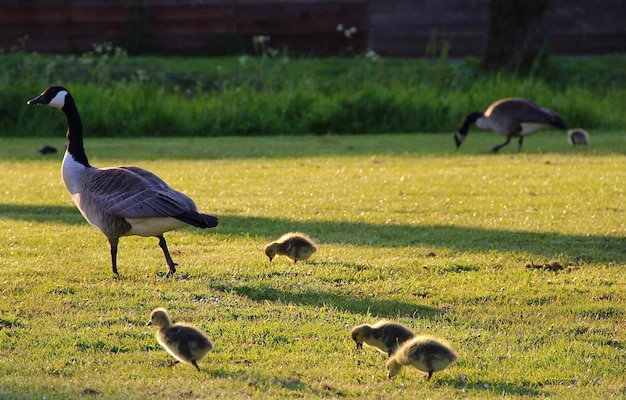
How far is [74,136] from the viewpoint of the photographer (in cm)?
888

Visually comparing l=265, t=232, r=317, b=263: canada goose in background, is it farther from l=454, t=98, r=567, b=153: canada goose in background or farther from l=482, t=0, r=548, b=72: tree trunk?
l=482, t=0, r=548, b=72: tree trunk

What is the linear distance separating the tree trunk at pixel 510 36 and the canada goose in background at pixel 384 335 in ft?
72.9

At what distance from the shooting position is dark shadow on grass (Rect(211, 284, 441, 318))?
7.05 meters

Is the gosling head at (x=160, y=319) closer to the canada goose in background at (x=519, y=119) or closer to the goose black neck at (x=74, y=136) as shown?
the goose black neck at (x=74, y=136)

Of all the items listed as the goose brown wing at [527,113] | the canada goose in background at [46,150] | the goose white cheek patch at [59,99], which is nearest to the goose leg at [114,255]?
the goose white cheek patch at [59,99]

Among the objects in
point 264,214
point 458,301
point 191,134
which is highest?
point 458,301

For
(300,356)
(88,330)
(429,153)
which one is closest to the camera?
(300,356)

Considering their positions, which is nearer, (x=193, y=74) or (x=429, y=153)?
(x=429, y=153)

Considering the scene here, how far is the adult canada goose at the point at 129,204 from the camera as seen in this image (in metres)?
7.64

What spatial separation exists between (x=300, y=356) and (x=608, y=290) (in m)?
3.07

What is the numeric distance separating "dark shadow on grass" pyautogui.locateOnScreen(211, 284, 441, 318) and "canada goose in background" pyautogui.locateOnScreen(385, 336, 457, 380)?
4.99 ft

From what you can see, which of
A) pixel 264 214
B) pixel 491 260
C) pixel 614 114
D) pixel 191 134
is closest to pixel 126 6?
pixel 191 134

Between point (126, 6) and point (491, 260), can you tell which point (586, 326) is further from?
point (126, 6)

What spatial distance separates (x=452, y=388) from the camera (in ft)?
17.8
